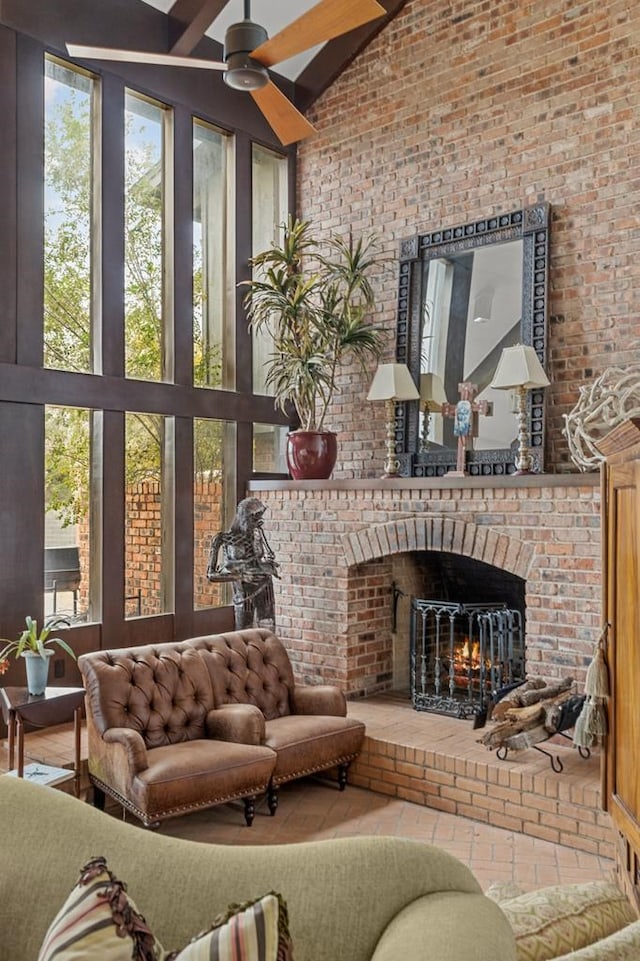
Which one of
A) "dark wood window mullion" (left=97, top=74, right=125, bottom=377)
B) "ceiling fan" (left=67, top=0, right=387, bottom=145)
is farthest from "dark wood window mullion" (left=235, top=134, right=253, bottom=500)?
"ceiling fan" (left=67, top=0, right=387, bottom=145)

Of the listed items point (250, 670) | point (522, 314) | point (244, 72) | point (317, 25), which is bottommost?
point (250, 670)

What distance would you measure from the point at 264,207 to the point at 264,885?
5993 millimetres

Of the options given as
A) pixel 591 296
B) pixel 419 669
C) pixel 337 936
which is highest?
pixel 591 296

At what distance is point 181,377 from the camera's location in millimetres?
5785

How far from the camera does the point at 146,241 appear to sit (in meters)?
5.70

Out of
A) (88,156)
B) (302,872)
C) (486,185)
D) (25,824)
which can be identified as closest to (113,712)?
(25,824)

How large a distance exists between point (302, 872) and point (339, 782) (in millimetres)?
3199

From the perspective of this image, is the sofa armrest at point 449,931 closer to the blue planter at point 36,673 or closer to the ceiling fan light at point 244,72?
the blue planter at point 36,673

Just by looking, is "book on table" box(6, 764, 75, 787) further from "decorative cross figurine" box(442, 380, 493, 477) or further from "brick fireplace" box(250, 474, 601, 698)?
"decorative cross figurine" box(442, 380, 493, 477)

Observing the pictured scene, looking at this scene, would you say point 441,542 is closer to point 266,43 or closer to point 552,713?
point 552,713

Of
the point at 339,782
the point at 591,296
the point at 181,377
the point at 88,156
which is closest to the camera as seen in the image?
the point at 339,782

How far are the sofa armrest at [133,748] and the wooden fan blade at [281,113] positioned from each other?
3161mm

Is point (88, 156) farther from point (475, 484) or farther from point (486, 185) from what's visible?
point (475, 484)

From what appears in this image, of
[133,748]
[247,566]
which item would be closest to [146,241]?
[247,566]
